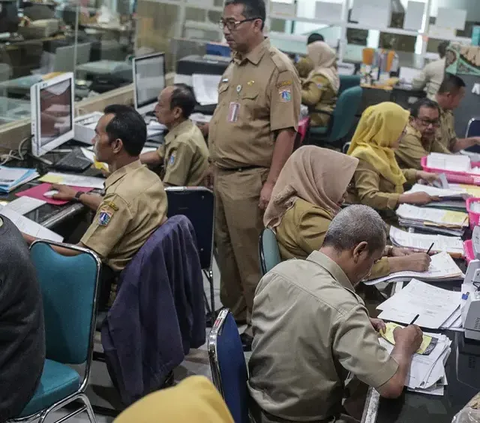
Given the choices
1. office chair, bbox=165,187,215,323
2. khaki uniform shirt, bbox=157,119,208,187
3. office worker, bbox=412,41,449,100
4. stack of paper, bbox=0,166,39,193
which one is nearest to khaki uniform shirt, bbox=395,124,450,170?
khaki uniform shirt, bbox=157,119,208,187

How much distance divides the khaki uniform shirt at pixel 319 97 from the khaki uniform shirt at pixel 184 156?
2.71 m

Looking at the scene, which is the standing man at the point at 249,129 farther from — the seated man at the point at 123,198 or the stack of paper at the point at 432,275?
the stack of paper at the point at 432,275

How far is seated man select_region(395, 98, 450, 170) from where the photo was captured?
4.01 metres

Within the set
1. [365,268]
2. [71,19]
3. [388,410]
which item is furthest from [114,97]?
[388,410]

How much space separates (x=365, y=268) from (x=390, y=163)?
1.63 meters

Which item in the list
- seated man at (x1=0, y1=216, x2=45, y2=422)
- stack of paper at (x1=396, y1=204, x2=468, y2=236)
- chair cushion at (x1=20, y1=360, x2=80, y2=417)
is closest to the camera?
seated man at (x1=0, y1=216, x2=45, y2=422)

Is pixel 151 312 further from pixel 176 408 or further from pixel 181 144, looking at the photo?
pixel 176 408

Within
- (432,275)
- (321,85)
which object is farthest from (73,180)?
(321,85)

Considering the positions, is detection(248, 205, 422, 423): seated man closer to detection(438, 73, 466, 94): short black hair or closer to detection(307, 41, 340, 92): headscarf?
detection(438, 73, 466, 94): short black hair

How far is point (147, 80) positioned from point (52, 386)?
301cm

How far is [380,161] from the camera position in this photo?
332 centimetres

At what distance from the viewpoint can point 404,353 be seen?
179 cm

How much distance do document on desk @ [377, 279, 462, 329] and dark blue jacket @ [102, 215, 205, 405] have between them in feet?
2.43

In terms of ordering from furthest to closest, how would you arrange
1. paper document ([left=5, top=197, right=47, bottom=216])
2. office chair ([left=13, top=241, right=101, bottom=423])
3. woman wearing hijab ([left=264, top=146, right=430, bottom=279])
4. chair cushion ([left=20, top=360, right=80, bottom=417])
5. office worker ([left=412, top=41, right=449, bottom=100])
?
office worker ([left=412, top=41, right=449, bottom=100]) < paper document ([left=5, top=197, right=47, bottom=216]) < woman wearing hijab ([left=264, top=146, right=430, bottom=279]) < office chair ([left=13, top=241, right=101, bottom=423]) < chair cushion ([left=20, top=360, right=80, bottom=417])
